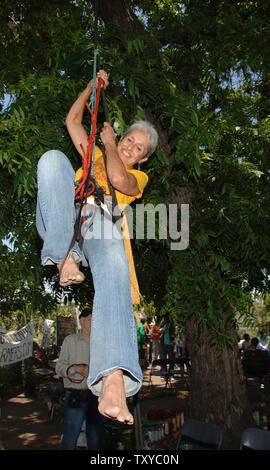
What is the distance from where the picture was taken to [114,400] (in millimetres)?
1655

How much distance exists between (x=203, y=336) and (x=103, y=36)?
12.3 feet

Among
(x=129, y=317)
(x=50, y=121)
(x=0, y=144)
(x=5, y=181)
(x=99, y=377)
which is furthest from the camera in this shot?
(x=5, y=181)

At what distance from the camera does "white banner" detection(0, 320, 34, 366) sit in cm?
947

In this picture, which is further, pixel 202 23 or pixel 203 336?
pixel 203 336

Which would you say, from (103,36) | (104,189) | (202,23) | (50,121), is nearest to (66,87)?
(50,121)

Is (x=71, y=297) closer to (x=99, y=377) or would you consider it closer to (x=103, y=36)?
(x=103, y=36)

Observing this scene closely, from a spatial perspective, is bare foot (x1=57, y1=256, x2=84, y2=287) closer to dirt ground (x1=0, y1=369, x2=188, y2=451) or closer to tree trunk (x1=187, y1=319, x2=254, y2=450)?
tree trunk (x1=187, y1=319, x2=254, y2=450)

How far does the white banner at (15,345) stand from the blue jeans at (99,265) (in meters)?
8.08

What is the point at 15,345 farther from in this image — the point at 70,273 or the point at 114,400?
the point at 114,400

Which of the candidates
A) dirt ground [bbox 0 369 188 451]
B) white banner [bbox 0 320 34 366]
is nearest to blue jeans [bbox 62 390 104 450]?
dirt ground [bbox 0 369 188 451]

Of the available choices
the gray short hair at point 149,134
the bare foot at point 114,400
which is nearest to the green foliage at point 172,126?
the gray short hair at point 149,134

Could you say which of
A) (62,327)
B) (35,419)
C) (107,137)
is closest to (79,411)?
(107,137)

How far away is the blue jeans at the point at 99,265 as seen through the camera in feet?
5.86

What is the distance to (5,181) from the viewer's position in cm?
446
